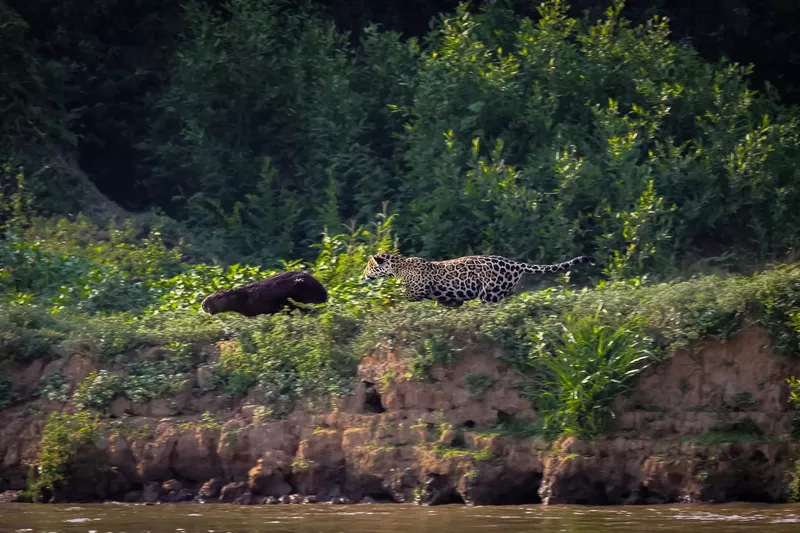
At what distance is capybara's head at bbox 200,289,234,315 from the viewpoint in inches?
456

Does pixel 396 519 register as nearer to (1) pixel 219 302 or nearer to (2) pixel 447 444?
(2) pixel 447 444

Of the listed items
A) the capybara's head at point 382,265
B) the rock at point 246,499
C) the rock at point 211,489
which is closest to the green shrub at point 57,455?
the rock at point 211,489

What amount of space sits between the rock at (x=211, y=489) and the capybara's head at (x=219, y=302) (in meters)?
2.01

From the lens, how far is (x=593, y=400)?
9672mm

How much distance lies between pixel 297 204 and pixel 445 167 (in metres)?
2.72

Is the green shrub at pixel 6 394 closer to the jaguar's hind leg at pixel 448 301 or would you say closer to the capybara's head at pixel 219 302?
the capybara's head at pixel 219 302

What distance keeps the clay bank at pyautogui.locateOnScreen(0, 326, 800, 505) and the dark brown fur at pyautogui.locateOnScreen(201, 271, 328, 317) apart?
1052mm

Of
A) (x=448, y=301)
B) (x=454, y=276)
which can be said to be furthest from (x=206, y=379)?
(x=454, y=276)

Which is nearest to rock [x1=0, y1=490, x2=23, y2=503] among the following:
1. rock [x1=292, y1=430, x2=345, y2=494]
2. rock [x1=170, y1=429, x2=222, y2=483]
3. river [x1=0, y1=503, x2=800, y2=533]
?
river [x1=0, y1=503, x2=800, y2=533]

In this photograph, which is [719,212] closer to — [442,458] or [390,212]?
[390,212]

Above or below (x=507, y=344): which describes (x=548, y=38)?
above

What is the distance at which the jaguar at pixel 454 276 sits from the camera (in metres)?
12.3

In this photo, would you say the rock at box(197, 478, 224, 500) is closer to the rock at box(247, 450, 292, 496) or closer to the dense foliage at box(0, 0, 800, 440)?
the rock at box(247, 450, 292, 496)

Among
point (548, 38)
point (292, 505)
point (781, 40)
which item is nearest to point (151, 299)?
point (292, 505)
